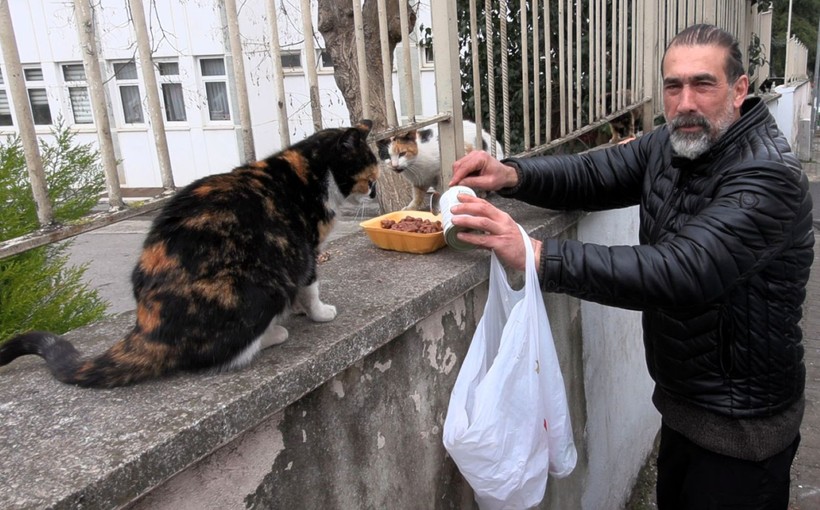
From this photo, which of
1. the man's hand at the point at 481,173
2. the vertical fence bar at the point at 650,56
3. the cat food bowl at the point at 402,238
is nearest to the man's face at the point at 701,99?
the man's hand at the point at 481,173

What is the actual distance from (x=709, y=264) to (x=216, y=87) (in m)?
12.8

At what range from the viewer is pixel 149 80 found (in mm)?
1548

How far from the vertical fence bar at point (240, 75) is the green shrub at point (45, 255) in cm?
126

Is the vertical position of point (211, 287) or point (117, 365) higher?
point (211, 287)

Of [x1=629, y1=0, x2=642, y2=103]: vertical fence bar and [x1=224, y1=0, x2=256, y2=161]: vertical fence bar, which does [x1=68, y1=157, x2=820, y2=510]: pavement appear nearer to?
[x1=224, y1=0, x2=256, y2=161]: vertical fence bar

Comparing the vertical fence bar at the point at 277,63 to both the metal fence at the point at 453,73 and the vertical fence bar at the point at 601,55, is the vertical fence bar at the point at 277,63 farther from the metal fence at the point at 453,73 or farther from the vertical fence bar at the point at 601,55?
the vertical fence bar at the point at 601,55

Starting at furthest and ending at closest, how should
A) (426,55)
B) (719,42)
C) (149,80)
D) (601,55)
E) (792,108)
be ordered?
(792,108) → (426,55) → (601,55) → (719,42) → (149,80)

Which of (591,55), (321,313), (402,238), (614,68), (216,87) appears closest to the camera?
(321,313)

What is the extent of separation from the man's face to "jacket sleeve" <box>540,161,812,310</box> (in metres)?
0.20

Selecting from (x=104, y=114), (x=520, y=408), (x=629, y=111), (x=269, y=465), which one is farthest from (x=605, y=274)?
(x=629, y=111)

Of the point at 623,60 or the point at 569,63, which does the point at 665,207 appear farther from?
the point at 623,60

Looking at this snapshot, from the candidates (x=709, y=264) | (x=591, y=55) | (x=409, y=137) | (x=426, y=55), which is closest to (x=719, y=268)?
(x=709, y=264)

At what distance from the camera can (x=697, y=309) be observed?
1.99 meters

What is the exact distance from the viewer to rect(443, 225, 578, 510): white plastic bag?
6.10 feet
